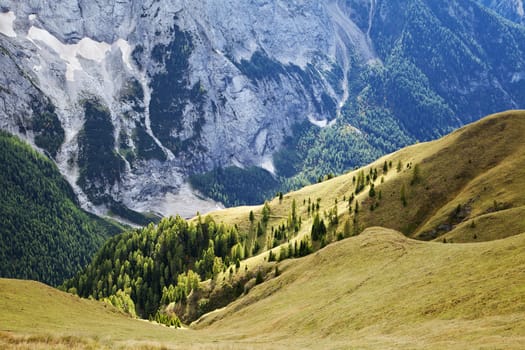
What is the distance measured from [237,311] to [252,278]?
3697 centimetres

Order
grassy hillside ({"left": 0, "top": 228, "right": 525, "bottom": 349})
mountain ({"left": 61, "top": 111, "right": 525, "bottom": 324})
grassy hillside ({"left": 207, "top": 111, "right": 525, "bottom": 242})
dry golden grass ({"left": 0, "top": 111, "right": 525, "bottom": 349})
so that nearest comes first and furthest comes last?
grassy hillside ({"left": 0, "top": 228, "right": 525, "bottom": 349}) < dry golden grass ({"left": 0, "top": 111, "right": 525, "bottom": 349}) < grassy hillside ({"left": 207, "top": 111, "right": 525, "bottom": 242}) < mountain ({"left": 61, "top": 111, "right": 525, "bottom": 324})

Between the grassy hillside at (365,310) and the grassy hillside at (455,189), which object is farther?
the grassy hillside at (455,189)

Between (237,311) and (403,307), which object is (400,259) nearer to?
(403,307)

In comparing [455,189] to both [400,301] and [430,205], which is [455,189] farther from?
[400,301]

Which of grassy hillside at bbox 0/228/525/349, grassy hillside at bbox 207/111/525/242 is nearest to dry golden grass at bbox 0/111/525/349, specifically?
grassy hillside at bbox 0/228/525/349

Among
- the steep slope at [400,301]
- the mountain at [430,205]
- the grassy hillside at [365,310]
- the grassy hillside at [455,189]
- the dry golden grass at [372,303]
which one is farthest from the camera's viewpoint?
the mountain at [430,205]

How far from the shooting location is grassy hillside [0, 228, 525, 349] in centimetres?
4288

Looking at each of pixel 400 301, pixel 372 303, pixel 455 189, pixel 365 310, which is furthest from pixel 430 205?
pixel 365 310

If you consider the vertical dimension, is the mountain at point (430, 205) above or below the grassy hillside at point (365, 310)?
above

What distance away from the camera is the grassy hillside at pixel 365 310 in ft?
141

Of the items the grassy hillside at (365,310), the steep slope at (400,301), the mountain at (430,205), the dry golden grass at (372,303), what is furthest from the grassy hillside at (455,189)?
the grassy hillside at (365,310)

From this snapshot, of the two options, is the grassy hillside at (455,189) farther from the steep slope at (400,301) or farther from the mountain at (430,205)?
the steep slope at (400,301)

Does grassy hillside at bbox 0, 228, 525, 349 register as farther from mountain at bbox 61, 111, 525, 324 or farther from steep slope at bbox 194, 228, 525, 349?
mountain at bbox 61, 111, 525, 324

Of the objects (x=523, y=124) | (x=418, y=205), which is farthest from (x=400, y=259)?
(x=523, y=124)
